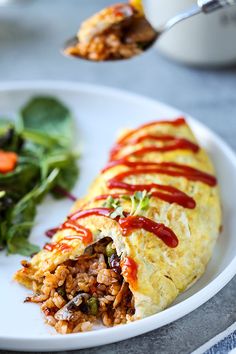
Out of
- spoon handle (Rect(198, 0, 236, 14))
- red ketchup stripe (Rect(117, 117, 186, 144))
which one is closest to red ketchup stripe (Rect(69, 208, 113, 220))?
red ketchup stripe (Rect(117, 117, 186, 144))

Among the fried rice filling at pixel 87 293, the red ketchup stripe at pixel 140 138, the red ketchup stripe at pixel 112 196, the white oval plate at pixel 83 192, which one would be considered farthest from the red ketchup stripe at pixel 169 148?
the fried rice filling at pixel 87 293

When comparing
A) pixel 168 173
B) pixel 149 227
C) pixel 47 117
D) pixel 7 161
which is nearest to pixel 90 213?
pixel 149 227

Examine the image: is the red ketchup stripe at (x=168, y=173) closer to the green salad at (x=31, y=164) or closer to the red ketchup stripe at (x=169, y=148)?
the red ketchup stripe at (x=169, y=148)

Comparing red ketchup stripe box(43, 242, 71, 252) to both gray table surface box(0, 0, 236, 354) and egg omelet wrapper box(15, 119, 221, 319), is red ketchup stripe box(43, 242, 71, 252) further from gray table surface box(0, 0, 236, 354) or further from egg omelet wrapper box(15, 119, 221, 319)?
gray table surface box(0, 0, 236, 354)

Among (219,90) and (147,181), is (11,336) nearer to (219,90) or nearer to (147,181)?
(147,181)

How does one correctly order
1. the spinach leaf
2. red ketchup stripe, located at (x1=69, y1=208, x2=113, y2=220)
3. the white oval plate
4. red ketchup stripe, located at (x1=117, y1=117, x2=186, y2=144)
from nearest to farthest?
1. the white oval plate
2. red ketchup stripe, located at (x1=69, y1=208, x2=113, y2=220)
3. red ketchup stripe, located at (x1=117, y1=117, x2=186, y2=144)
4. the spinach leaf

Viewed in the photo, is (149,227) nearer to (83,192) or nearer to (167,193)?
(167,193)

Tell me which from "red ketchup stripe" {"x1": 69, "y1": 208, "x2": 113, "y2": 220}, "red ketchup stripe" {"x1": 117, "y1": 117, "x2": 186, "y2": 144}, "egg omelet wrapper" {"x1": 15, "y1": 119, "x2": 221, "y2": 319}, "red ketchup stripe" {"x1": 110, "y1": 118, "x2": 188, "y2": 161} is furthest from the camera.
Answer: "red ketchup stripe" {"x1": 117, "y1": 117, "x2": 186, "y2": 144}
